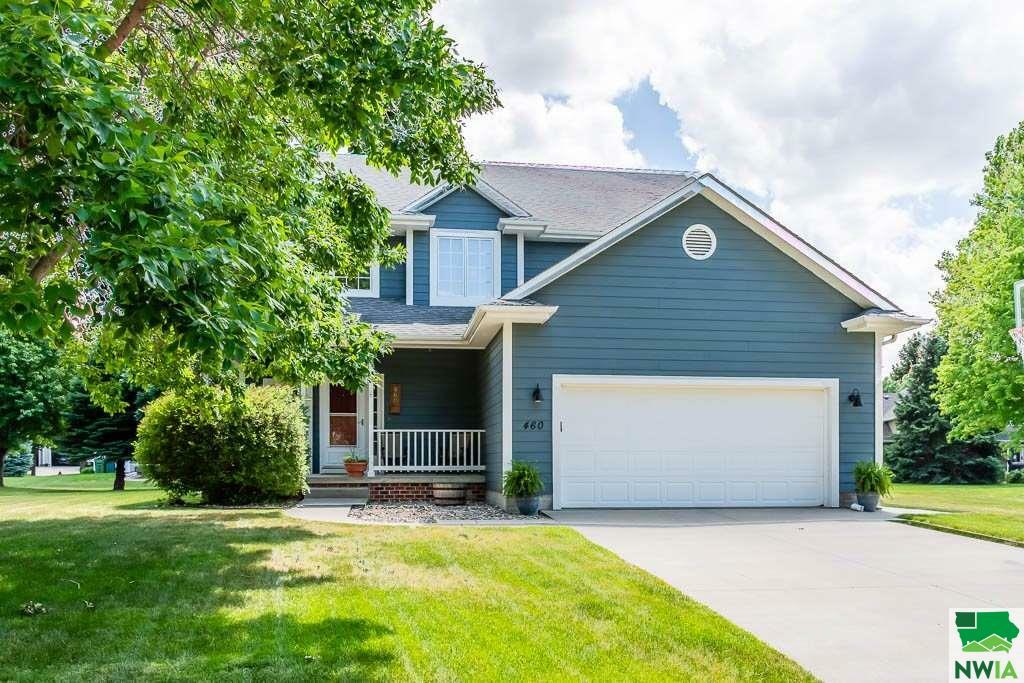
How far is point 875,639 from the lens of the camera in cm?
520

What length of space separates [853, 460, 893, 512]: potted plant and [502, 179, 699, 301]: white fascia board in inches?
204

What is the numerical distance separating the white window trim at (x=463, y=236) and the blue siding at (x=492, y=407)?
46.9 inches

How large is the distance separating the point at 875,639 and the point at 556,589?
7.62 feet

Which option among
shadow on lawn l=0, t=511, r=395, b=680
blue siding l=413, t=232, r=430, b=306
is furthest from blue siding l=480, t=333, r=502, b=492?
shadow on lawn l=0, t=511, r=395, b=680

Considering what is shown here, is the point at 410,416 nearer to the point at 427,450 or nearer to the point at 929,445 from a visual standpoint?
the point at 427,450

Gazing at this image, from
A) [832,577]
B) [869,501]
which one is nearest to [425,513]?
[832,577]

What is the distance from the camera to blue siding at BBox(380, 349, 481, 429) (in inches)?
619

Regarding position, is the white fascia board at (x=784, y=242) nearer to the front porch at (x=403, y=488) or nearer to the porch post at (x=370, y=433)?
the front porch at (x=403, y=488)

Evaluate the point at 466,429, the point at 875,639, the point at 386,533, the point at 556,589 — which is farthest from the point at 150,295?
the point at 466,429

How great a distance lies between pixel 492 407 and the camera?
1406 cm

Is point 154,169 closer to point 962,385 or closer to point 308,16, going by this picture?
point 308,16

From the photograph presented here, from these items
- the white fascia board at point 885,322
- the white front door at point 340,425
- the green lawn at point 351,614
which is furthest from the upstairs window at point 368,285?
the white fascia board at point 885,322

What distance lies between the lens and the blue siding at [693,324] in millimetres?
12867

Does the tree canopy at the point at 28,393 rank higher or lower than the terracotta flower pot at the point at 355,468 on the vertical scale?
higher
